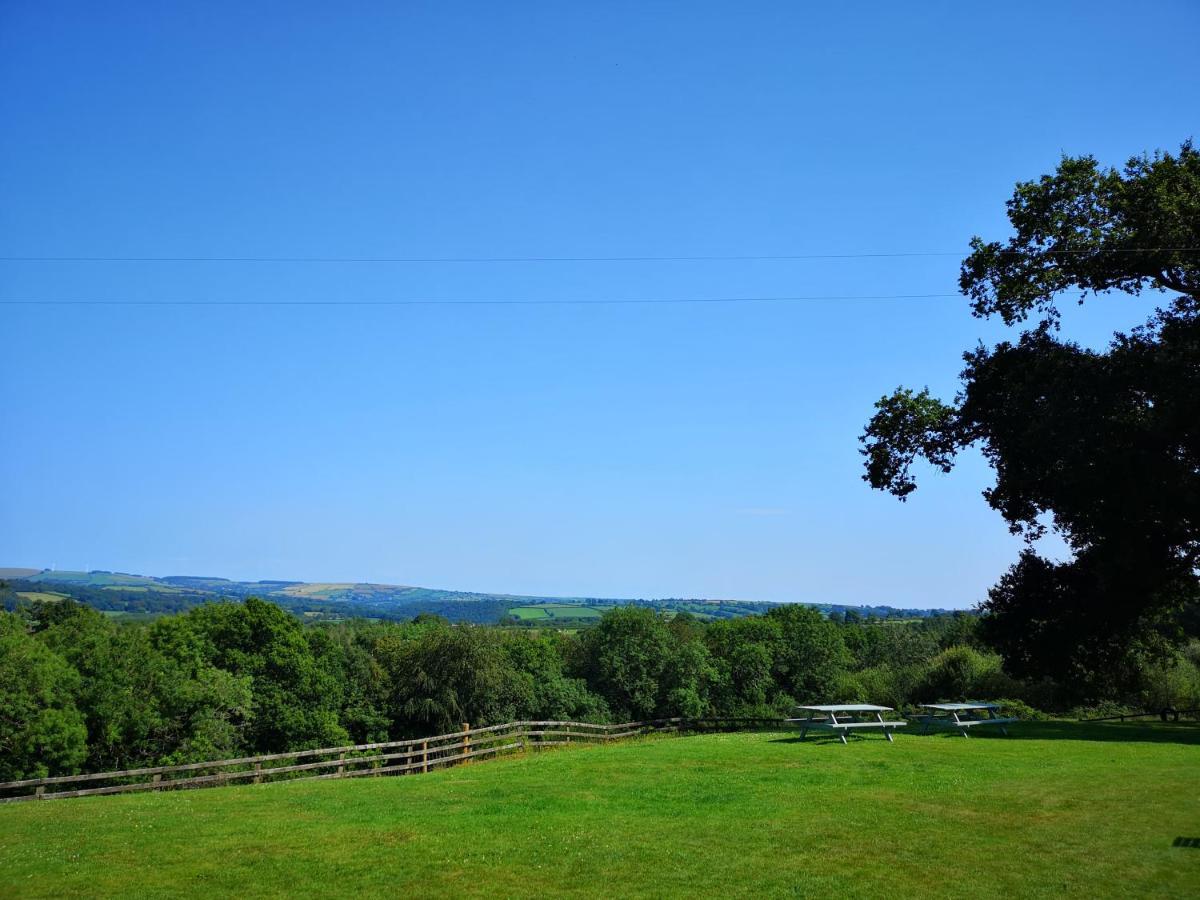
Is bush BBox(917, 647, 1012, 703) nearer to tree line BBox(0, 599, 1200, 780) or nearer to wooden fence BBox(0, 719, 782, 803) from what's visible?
tree line BBox(0, 599, 1200, 780)

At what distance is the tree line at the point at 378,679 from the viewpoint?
40969mm

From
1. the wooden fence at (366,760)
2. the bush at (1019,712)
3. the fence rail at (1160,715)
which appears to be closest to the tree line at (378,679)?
the bush at (1019,712)

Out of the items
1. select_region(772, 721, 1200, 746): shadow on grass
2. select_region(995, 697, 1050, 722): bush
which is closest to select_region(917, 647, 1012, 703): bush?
select_region(995, 697, 1050, 722): bush

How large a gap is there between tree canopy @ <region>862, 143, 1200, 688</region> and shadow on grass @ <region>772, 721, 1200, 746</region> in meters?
2.86

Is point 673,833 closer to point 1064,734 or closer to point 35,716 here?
point 1064,734

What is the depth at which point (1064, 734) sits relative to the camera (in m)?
23.7

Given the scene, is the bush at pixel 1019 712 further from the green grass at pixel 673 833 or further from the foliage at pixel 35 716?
the foliage at pixel 35 716

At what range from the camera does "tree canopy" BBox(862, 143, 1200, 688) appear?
21.1m

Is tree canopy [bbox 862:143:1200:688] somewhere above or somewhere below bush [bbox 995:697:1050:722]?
above

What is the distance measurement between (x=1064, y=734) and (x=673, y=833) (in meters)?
17.6

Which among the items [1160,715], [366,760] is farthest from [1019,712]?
[366,760]

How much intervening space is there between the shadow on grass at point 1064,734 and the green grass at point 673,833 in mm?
3433

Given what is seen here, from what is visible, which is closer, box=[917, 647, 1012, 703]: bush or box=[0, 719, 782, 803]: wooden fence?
box=[0, 719, 782, 803]: wooden fence

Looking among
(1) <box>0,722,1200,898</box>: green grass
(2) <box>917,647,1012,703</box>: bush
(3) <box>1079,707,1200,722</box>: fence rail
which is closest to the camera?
(1) <box>0,722,1200,898</box>: green grass
